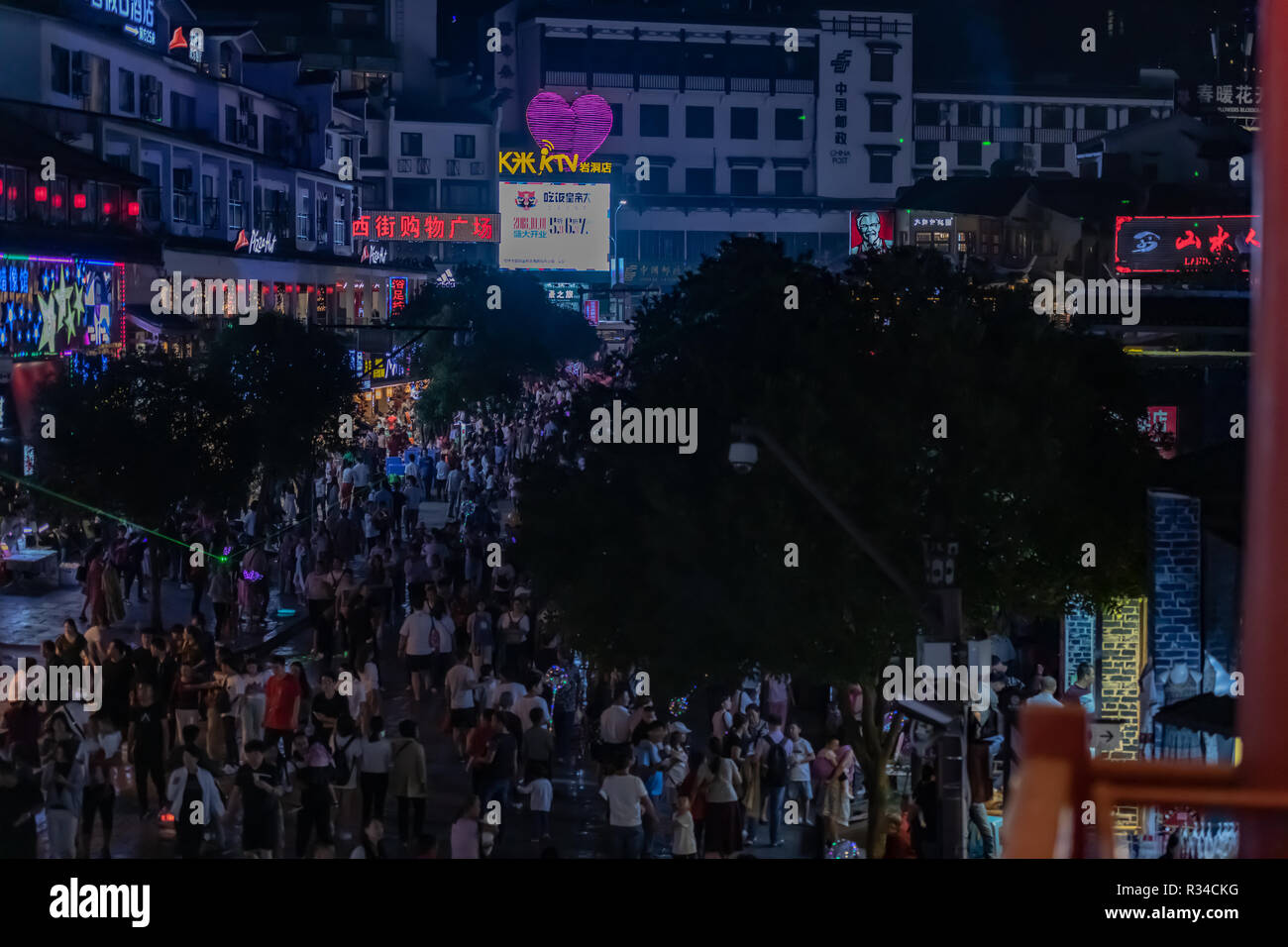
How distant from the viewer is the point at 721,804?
13.4 meters

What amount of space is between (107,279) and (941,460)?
82.7ft

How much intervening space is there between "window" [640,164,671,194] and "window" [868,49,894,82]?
10464 mm

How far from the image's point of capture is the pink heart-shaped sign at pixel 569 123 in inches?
2921

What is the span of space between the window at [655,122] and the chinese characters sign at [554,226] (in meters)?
6.91

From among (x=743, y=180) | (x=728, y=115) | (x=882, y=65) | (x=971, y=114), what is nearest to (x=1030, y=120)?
(x=971, y=114)

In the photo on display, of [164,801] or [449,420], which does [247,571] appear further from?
[449,420]

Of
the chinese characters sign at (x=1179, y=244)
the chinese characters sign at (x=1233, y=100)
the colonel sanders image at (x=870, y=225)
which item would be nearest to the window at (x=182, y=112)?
the colonel sanders image at (x=870, y=225)

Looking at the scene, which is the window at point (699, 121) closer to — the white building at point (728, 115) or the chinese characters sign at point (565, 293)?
the white building at point (728, 115)

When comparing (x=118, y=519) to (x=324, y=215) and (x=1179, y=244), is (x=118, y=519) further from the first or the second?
(x=324, y=215)

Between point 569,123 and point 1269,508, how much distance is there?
72.8 m

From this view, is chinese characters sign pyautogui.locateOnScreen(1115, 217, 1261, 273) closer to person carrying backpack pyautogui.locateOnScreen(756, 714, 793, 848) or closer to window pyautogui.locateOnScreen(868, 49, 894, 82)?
person carrying backpack pyautogui.locateOnScreen(756, 714, 793, 848)

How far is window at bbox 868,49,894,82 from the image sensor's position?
7906cm

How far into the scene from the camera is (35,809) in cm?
1167
